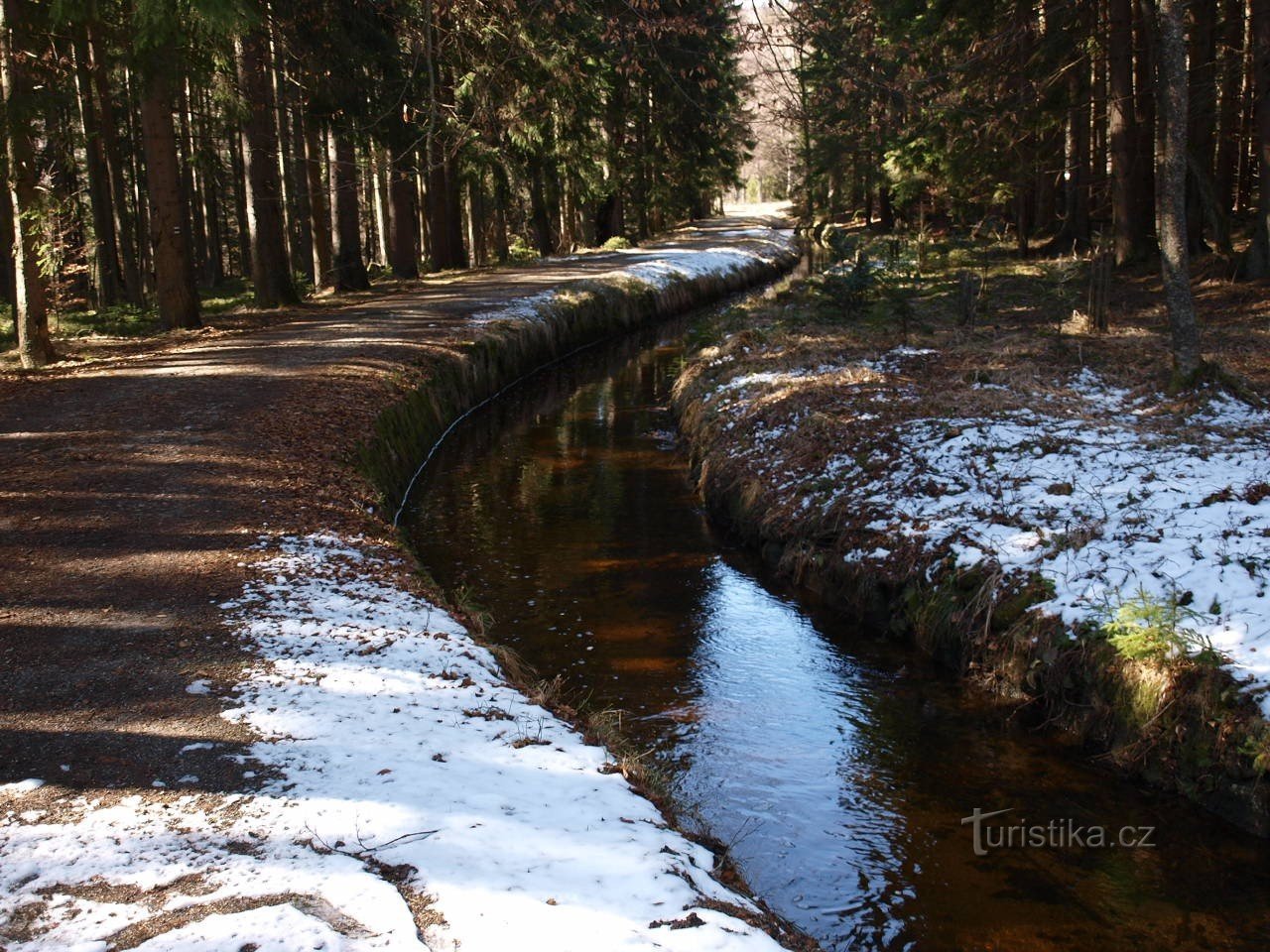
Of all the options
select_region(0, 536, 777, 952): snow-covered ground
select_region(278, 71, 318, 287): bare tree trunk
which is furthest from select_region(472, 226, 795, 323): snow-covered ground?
select_region(0, 536, 777, 952): snow-covered ground

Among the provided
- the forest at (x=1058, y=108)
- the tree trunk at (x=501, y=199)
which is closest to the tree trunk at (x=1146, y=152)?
the forest at (x=1058, y=108)

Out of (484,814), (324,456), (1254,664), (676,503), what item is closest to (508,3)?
(324,456)

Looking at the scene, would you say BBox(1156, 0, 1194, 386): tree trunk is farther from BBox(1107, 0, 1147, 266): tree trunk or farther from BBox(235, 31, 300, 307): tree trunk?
BBox(235, 31, 300, 307): tree trunk

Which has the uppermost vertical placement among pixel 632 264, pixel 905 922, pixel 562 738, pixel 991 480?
pixel 632 264

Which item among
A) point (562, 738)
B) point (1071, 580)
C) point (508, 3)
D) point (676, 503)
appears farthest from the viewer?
point (676, 503)

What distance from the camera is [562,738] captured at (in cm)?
541

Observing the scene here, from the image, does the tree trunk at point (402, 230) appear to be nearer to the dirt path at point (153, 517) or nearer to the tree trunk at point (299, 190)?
the tree trunk at point (299, 190)

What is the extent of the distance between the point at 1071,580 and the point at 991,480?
178 centimetres

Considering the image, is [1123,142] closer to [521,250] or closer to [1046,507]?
[1046,507]

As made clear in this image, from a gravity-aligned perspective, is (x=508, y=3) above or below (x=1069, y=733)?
above

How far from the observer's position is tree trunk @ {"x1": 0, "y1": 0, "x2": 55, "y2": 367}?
11.9 metres

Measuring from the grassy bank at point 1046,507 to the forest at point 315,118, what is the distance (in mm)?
3603

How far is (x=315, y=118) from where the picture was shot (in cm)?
1831

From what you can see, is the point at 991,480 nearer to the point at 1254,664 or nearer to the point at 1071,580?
the point at 1071,580
